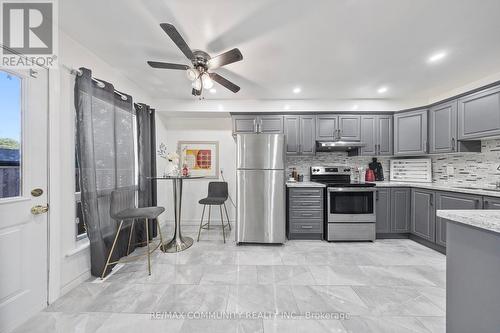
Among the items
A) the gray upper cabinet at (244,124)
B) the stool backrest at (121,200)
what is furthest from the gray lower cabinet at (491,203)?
the stool backrest at (121,200)

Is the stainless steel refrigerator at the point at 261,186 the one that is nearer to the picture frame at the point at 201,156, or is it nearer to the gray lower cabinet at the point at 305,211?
the gray lower cabinet at the point at 305,211

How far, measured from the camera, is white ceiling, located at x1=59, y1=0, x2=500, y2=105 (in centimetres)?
144

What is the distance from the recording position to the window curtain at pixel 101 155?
6.06ft

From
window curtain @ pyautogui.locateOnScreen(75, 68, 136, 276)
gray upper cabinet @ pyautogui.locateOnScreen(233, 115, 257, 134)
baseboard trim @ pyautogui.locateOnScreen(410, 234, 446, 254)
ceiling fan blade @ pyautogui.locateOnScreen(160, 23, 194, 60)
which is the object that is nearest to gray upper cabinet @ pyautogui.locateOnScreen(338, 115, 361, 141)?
gray upper cabinet @ pyautogui.locateOnScreen(233, 115, 257, 134)

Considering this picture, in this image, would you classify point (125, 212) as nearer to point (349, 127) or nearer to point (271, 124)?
point (271, 124)

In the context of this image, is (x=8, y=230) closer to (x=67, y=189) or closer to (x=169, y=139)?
(x=67, y=189)

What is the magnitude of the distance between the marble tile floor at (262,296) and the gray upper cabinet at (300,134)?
1.73 m

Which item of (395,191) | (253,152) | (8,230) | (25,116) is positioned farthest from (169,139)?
(395,191)

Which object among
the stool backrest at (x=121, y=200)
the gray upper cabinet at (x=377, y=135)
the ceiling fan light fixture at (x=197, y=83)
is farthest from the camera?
the gray upper cabinet at (x=377, y=135)

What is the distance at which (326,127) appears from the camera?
133 inches

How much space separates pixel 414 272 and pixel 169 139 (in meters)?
4.26

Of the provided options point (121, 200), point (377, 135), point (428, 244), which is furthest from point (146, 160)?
point (428, 244)

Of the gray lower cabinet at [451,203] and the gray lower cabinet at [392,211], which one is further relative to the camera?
the gray lower cabinet at [392,211]

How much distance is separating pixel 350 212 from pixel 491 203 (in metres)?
1.44
